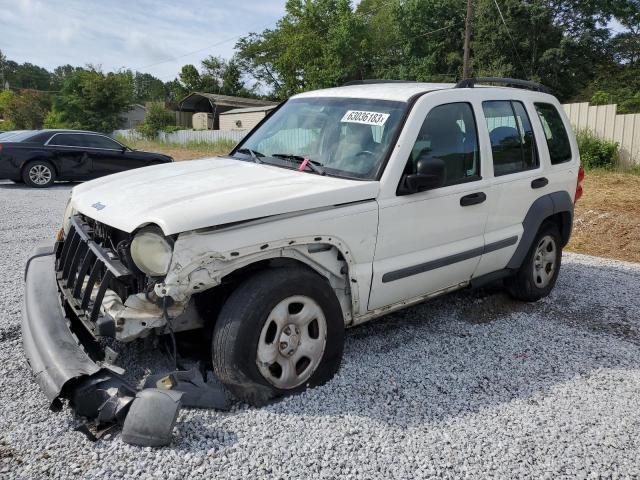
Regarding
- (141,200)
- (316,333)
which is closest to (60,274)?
(141,200)

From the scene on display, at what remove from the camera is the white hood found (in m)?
2.94

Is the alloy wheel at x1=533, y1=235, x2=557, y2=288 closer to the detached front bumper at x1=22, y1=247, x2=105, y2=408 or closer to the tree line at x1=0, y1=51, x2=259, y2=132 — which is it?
the detached front bumper at x1=22, y1=247, x2=105, y2=408

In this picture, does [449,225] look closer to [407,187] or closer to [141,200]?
[407,187]

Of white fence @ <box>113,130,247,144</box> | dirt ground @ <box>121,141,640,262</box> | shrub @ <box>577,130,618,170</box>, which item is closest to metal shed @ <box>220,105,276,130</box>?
white fence @ <box>113,130,247,144</box>

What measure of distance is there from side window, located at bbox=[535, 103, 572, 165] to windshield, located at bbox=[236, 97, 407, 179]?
6.37 feet

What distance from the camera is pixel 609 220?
9.88m

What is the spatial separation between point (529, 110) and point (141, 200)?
3547 millimetres

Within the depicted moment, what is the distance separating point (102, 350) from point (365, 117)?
2346 millimetres

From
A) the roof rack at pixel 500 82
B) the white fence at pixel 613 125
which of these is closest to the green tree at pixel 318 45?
the white fence at pixel 613 125

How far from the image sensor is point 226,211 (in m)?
2.97

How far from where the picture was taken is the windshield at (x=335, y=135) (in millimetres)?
3775

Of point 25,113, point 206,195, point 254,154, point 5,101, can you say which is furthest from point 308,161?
point 5,101

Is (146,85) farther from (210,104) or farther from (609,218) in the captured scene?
(609,218)

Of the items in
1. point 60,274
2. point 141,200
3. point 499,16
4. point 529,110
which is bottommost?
point 60,274
